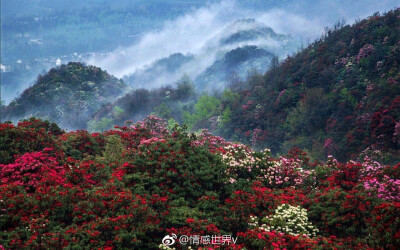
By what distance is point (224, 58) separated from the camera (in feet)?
384

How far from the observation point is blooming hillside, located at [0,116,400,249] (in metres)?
9.52

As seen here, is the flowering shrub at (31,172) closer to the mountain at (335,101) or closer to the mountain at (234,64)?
the mountain at (335,101)

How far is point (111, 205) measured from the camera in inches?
412

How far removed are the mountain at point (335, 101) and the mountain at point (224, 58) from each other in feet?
216

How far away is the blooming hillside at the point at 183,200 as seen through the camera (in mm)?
9523

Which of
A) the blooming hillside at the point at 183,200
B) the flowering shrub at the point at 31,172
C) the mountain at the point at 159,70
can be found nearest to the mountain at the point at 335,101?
the blooming hillside at the point at 183,200

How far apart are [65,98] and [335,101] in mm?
54299

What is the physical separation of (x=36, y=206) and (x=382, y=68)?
28254 millimetres

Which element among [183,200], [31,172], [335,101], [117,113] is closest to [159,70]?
[117,113]

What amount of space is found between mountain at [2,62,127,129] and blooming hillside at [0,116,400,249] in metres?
55.9

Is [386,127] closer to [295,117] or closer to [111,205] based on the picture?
[295,117]

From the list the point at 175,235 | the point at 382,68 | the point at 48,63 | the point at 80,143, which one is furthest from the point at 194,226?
the point at 48,63

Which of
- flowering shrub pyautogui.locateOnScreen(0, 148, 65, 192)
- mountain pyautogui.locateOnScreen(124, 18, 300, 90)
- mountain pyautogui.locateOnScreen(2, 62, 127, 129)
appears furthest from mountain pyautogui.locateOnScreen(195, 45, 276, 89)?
flowering shrub pyautogui.locateOnScreen(0, 148, 65, 192)

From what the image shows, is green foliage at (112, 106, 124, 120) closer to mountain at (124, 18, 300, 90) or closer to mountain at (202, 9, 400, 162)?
mountain at (202, 9, 400, 162)
